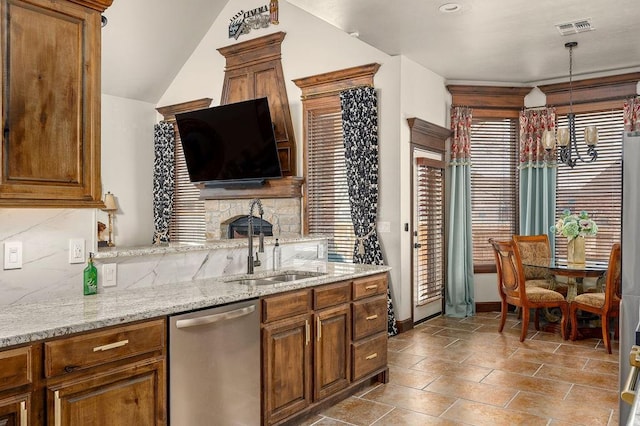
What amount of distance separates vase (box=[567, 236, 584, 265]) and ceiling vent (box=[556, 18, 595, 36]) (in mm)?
2044

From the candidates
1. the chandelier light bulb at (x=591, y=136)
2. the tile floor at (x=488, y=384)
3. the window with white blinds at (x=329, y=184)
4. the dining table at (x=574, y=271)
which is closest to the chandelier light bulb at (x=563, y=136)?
the chandelier light bulb at (x=591, y=136)

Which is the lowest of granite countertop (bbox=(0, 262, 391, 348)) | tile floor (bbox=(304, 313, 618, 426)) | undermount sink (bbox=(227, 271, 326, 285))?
tile floor (bbox=(304, 313, 618, 426))

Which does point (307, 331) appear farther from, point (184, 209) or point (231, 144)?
point (184, 209)

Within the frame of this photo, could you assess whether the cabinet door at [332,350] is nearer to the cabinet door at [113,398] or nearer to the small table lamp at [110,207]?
the cabinet door at [113,398]

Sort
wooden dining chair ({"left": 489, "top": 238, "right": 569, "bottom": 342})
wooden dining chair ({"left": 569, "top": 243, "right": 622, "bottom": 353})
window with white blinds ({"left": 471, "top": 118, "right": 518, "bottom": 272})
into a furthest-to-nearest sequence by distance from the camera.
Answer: window with white blinds ({"left": 471, "top": 118, "right": 518, "bottom": 272}), wooden dining chair ({"left": 489, "top": 238, "right": 569, "bottom": 342}), wooden dining chair ({"left": 569, "top": 243, "right": 622, "bottom": 353})

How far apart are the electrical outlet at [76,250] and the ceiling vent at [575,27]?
13.4 ft

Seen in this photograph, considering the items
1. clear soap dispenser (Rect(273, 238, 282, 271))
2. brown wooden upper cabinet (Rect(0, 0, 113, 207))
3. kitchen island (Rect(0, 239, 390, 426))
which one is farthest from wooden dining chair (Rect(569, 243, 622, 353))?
brown wooden upper cabinet (Rect(0, 0, 113, 207))

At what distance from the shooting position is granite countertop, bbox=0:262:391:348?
1902mm

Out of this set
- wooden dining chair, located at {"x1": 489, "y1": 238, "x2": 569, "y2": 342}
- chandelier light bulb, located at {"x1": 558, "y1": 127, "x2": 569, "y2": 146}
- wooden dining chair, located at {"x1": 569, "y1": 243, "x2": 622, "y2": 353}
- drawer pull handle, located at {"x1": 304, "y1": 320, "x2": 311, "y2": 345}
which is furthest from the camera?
wooden dining chair, located at {"x1": 489, "y1": 238, "x2": 569, "y2": 342}

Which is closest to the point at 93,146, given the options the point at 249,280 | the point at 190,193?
the point at 249,280

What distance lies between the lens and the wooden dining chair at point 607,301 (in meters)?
4.64

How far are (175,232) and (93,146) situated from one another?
556 cm

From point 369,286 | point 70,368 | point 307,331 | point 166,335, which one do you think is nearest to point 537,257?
point 369,286

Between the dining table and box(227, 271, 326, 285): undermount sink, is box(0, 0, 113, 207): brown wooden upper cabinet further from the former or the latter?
the dining table
